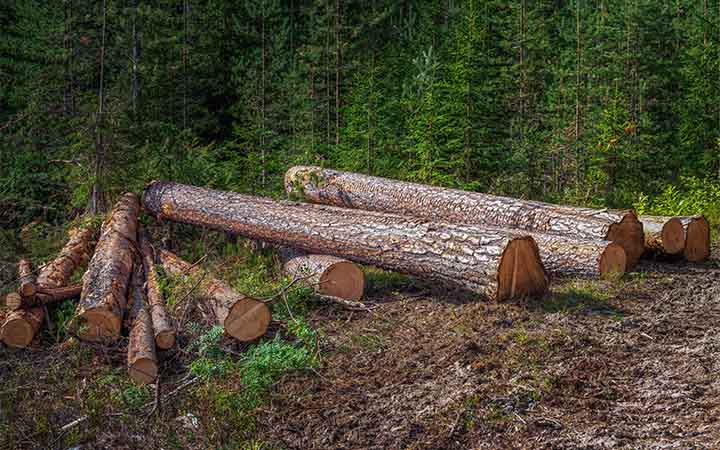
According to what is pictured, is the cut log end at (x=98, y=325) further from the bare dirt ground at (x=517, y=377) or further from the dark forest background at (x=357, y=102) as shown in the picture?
the dark forest background at (x=357, y=102)

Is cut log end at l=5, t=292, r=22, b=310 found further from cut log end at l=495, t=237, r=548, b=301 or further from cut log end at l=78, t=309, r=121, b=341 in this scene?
cut log end at l=495, t=237, r=548, b=301

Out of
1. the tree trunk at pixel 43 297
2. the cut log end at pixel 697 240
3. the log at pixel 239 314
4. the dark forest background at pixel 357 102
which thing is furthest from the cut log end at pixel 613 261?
the tree trunk at pixel 43 297

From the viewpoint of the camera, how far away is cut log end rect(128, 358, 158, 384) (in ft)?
17.4

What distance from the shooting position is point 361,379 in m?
5.29

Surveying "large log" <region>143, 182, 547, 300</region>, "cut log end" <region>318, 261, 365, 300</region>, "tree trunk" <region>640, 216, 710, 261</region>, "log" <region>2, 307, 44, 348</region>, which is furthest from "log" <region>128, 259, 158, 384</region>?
"tree trunk" <region>640, 216, 710, 261</region>

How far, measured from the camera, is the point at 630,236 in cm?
813

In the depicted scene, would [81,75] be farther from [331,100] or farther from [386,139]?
[386,139]

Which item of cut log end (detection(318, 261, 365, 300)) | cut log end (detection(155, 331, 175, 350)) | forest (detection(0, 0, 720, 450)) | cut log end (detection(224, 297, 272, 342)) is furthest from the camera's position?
cut log end (detection(318, 261, 365, 300))

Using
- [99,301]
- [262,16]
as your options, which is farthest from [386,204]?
[262,16]

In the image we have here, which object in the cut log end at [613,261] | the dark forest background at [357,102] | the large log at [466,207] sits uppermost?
the dark forest background at [357,102]

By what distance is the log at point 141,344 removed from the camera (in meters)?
5.32

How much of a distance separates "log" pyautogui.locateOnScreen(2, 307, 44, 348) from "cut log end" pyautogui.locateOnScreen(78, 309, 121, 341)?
25.4 inches

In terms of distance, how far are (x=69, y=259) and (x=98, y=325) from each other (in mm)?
2669

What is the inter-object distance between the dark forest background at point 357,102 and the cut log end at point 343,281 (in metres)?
5.21
